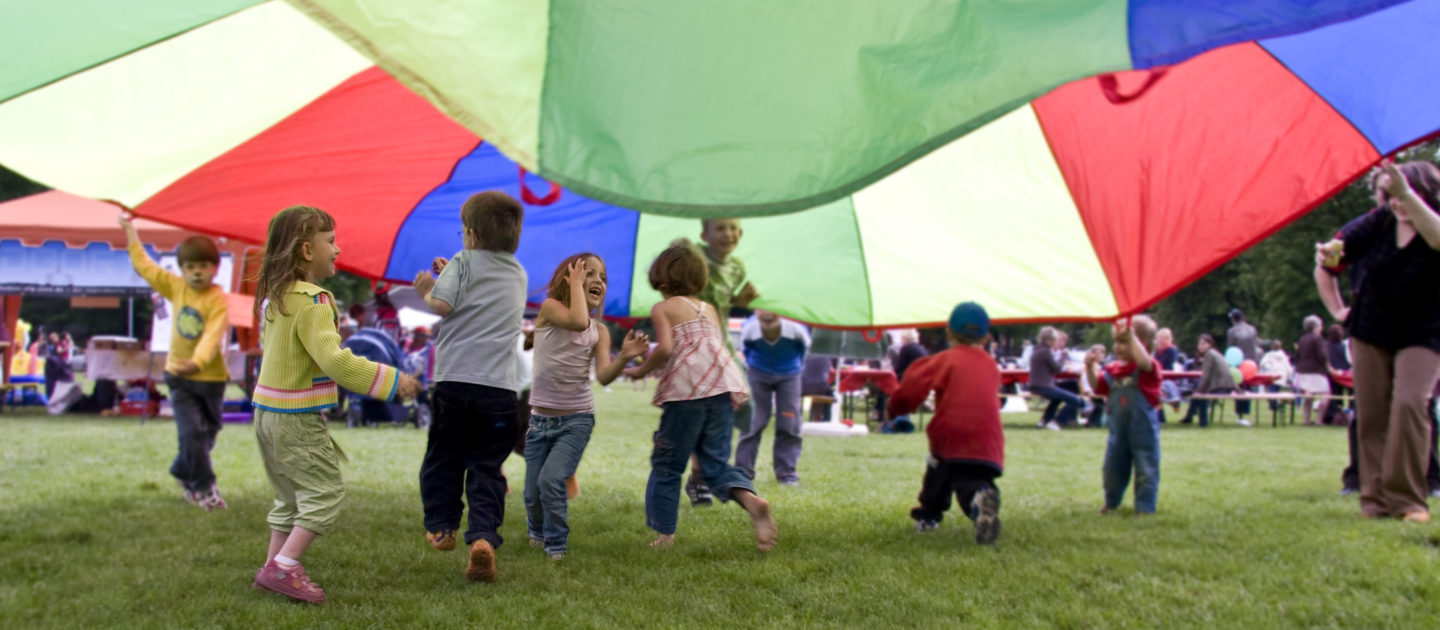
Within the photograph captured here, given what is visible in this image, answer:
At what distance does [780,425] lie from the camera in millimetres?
6562

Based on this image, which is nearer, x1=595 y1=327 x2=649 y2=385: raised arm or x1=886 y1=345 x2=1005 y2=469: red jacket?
x1=595 y1=327 x2=649 y2=385: raised arm

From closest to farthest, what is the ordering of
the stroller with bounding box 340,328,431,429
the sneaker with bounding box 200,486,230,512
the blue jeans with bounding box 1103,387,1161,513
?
the sneaker with bounding box 200,486,230,512, the blue jeans with bounding box 1103,387,1161,513, the stroller with bounding box 340,328,431,429

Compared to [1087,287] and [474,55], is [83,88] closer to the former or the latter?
[474,55]

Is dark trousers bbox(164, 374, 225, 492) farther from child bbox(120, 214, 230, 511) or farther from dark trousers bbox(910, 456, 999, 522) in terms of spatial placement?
dark trousers bbox(910, 456, 999, 522)

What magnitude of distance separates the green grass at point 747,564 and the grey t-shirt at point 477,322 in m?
0.71

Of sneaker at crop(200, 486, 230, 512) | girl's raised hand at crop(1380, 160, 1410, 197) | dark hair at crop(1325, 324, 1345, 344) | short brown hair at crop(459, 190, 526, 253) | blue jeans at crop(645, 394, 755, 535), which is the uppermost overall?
girl's raised hand at crop(1380, 160, 1410, 197)

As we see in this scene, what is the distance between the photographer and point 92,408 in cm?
1368

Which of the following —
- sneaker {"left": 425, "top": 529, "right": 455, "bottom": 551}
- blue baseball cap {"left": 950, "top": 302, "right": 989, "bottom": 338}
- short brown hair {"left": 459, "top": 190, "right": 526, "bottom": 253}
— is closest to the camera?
short brown hair {"left": 459, "top": 190, "right": 526, "bottom": 253}

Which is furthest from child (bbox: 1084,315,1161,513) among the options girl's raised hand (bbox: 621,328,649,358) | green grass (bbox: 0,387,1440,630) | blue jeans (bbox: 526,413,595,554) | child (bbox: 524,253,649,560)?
blue jeans (bbox: 526,413,595,554)

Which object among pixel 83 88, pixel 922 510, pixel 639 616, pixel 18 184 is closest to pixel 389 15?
pixel 639 616

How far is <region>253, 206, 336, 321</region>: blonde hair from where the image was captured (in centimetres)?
333

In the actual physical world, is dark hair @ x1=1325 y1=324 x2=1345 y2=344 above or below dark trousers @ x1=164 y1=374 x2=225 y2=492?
above

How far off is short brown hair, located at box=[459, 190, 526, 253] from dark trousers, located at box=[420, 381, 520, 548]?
0.54 metres

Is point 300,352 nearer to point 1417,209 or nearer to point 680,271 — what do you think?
point 680,271
